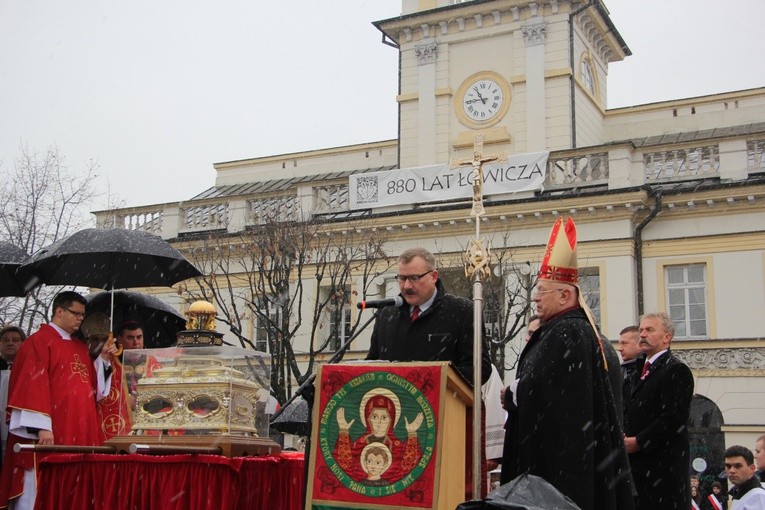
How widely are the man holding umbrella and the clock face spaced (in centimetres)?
2501

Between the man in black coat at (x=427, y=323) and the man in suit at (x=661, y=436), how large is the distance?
156cm

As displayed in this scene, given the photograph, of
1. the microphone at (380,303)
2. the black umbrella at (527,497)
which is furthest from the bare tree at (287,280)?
the black umbrella at (527,497)

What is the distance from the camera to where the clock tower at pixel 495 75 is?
Result: 31.2 m

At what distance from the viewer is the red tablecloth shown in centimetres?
676

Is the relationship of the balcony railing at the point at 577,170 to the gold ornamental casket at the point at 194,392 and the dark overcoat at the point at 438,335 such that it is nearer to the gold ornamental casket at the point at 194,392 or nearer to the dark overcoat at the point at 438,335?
the gold ornamental casket at the point at 194,392

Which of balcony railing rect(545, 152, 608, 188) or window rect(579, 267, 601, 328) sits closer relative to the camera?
window rect(579, 267, 601, 328)

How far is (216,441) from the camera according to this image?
23.2 ft

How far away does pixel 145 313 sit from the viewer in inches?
436

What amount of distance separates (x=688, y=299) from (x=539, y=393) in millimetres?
21800

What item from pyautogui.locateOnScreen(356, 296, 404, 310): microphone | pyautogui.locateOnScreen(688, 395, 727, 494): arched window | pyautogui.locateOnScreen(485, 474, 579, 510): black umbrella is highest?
pyautogui.locateOnScreen(356, 296, 404, 310): microphone

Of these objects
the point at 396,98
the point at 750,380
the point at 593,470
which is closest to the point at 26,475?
the point at 593,470

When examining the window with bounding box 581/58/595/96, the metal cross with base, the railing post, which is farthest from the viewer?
the window with bounding box 581/58/595/96

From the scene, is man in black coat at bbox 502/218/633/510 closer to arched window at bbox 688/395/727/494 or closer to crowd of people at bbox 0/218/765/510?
crowd of people at bbox 0/218/765/510

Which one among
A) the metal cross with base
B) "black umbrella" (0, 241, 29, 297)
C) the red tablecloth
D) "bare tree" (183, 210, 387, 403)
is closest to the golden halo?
the metal cross with base
